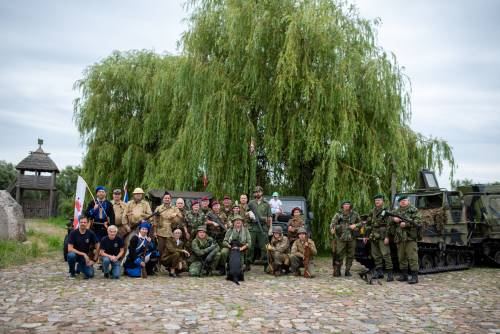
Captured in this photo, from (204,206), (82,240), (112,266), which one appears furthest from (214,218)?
(82,240)

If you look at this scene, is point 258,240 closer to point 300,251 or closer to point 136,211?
point 300,251

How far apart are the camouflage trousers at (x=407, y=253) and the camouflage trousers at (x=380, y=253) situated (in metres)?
0.25

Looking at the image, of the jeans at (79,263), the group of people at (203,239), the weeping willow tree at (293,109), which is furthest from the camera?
the weeping willow tree at (293,109)

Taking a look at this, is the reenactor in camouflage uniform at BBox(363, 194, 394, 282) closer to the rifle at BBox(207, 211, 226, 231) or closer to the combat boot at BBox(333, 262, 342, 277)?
the combat boot at BBox(333, 262, 342, 277)

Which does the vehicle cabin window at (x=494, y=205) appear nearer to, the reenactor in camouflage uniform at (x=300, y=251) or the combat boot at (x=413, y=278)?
the combat boot at (x=413, y=278)

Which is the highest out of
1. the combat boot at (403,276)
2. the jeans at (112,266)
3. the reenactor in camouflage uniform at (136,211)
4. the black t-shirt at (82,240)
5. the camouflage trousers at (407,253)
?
the reenactor in camouflage uniform at (136,211)

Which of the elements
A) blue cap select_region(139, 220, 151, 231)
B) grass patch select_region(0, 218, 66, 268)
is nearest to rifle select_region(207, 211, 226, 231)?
blue cap select_region(139, 220, 151, 231)

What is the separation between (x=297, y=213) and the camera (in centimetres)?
1102

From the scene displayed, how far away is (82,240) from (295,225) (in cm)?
500

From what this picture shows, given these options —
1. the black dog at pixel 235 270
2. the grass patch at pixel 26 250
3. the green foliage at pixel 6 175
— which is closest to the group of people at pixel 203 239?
the black dog at pixel 235 270

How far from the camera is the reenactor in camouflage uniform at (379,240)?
10.1 m

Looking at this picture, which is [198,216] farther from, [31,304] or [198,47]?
[198,47]

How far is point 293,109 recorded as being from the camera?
46.6 ft

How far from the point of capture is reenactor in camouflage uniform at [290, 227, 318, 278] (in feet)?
34.0
